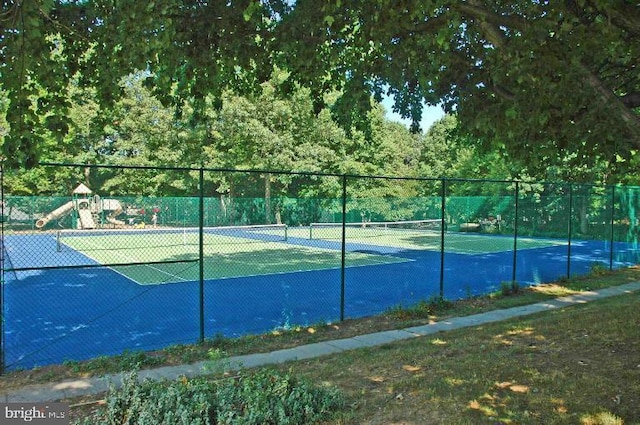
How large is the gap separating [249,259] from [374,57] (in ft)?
46.3

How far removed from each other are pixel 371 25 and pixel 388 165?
44101 mm

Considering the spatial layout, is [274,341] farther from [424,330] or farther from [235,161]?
[235,161]

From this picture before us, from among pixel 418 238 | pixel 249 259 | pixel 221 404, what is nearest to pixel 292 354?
pixel 221 404

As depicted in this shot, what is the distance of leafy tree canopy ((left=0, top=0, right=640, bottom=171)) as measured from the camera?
14.2ft

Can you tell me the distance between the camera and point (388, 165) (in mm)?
49062

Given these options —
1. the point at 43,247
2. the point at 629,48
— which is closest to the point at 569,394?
the point at 629,48

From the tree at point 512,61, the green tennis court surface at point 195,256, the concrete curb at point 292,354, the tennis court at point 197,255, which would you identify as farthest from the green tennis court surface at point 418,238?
the tree at point 512,61

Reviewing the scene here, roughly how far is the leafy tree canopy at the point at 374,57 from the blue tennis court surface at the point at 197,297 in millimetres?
2886

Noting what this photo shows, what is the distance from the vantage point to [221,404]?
4.04m

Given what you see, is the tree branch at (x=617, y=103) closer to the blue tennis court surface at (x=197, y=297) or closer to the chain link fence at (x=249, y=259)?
the chain link fence at (x=249, y=259)

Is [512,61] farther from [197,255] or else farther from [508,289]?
[197,255]

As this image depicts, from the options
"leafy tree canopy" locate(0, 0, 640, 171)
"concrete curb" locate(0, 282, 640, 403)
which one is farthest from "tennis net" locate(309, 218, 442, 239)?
"leafy tree canopy" locate(0, 0, 640, 171)

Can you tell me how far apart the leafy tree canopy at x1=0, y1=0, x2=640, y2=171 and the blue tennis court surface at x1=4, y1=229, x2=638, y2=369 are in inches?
114

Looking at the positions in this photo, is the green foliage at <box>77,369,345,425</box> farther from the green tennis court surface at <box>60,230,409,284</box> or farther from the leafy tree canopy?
the green tennis court surface at <box>60,230,409,284</box>
